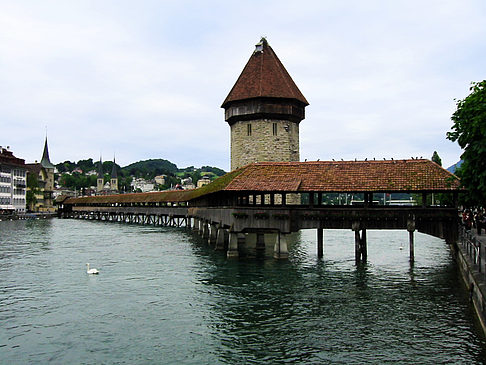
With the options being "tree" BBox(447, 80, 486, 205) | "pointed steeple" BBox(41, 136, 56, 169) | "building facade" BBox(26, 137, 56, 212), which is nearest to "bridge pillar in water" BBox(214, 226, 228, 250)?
"tree" BBox(447, 80, 486, 205)

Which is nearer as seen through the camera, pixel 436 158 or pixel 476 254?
pixel 476 254

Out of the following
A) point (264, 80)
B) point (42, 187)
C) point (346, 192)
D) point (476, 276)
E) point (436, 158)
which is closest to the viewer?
point (476, 276)

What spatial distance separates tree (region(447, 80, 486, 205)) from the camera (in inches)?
524

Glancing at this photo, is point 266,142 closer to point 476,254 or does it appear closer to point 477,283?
point 476,254

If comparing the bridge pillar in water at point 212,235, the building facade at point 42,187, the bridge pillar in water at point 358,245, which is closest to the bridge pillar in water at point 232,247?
the bridge pillar in water at point 358,245

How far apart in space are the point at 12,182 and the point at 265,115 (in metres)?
58.3

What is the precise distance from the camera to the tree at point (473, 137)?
13320mm

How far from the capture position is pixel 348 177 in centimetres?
2275

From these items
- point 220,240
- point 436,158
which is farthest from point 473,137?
point 436,158

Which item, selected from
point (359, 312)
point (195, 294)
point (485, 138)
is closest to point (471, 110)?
point (485, 138)

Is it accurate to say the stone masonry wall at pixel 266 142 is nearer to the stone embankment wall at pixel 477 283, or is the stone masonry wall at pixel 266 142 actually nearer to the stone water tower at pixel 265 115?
the stone water tower at pixel 265 115

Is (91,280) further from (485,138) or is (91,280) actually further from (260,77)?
(260,77)

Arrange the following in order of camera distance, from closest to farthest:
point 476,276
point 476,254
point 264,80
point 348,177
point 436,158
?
point 476,276, point 476,254, point 348,177, point 264,80, point 436,158

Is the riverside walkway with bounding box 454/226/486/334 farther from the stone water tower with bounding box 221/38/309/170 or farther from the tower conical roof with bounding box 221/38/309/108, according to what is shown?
the tower conical roof with bounding box 221/38/309/108
